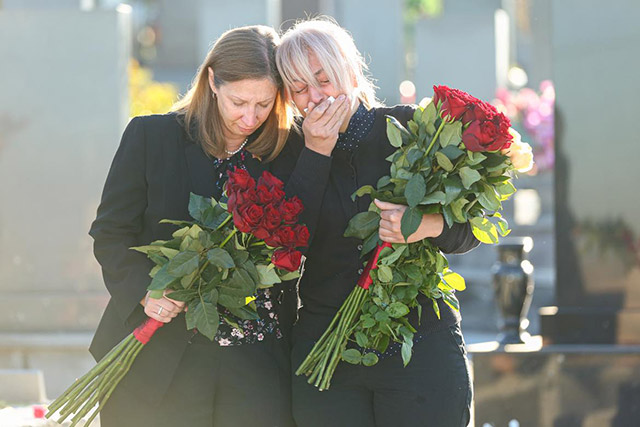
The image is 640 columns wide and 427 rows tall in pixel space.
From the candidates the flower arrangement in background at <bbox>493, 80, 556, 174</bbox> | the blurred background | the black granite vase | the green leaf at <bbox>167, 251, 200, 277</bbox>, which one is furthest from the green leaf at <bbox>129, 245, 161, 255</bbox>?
the flower arrangement in background at <bbox>493, 80, 556, 174</bbox>

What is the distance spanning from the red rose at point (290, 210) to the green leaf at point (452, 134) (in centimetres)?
47

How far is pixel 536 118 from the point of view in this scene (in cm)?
1081

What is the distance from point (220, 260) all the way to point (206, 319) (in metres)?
0.18

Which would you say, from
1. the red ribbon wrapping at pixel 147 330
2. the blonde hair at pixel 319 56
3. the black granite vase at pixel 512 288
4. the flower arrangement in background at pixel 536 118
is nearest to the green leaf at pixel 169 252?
the red ribbon wrapping at pixel 147 330

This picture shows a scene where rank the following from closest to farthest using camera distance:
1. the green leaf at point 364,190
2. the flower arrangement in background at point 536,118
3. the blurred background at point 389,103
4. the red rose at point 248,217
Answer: the red rose at point 248,217, the green leaf at point 364,190, the blurred background at point 389,103, the flower arrangement in background at point 536,118

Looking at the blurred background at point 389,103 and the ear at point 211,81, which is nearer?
the ear at point 211,81

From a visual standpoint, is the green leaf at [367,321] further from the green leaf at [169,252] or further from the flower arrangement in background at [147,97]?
the flower arrangement in background at [147,97]

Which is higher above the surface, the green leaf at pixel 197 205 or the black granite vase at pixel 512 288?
the green leaf at pixel 197 205

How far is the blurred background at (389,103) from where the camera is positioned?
5523 millimetres

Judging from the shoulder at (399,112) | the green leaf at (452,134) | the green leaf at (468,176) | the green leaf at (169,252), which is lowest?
the green leaf at (169,252)

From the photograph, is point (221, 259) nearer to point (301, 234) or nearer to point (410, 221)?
point (301, 234)

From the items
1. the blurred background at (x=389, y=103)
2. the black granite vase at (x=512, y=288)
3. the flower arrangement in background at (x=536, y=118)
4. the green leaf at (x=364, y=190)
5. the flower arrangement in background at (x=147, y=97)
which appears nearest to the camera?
the green leaf at (x=364, y=190)

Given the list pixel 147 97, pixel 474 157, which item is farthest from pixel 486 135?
pixel 147 97

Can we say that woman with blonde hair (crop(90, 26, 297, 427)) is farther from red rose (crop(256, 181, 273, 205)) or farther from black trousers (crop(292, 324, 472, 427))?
red rose (crop(256, 181, 273, 205))
